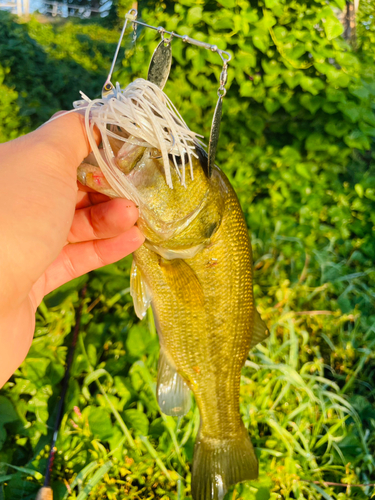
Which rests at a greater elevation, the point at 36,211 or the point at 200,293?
the point at 36,211

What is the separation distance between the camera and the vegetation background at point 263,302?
87.7 inches

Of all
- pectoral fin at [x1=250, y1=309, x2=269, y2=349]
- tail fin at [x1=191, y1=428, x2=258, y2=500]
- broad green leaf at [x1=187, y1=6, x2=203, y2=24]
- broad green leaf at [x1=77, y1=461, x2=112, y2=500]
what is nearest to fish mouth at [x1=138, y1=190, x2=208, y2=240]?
pectoral fin at [x1=250, y1=309, x2=269, y2=349]

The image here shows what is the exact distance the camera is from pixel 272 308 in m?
3.21

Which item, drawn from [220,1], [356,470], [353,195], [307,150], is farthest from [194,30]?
[356,470]

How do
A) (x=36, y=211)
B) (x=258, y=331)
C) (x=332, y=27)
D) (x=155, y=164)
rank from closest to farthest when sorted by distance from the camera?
(x=36, y=211) < (x=155, y=164) < (x=258, y=331) < (x=332, y=27)

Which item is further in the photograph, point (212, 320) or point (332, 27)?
point (332, 27)

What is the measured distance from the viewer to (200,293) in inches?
63.7

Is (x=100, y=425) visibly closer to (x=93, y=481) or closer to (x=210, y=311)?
(x=93, y=481)

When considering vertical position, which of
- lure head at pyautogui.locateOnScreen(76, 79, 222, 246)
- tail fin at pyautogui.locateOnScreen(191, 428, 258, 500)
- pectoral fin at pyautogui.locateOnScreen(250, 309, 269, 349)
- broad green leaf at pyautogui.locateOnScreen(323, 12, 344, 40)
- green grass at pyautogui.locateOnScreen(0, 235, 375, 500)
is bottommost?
green grass at pyautogui.locateOnScreen(0, 235, 375, 500)

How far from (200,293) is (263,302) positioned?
6.00 ft

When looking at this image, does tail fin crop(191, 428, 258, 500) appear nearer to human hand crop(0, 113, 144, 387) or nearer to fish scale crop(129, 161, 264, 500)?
fish scale crop(129, 161, 264, 500)

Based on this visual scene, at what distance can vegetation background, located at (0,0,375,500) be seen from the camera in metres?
2.23

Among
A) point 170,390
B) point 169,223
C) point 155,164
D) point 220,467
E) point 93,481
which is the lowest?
point 93,481

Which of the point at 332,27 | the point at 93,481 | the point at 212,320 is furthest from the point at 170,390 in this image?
the point at 332,27
